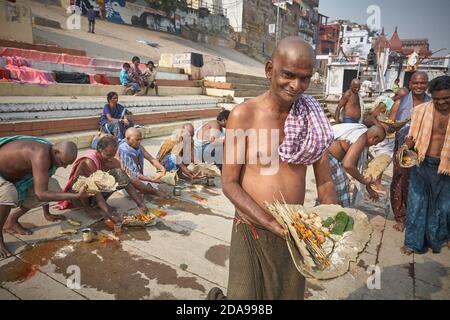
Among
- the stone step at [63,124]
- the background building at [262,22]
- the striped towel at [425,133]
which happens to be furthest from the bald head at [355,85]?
the background building at [262,22]

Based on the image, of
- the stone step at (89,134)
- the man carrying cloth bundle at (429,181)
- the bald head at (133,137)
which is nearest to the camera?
the man carrying cloth bundle at (429,181)

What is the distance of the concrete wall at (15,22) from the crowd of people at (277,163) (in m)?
6.65

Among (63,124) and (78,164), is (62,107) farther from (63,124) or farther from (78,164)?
(78,164)

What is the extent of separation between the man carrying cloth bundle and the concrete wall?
1184 centimetres

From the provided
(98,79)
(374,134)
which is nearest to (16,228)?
(374,134)

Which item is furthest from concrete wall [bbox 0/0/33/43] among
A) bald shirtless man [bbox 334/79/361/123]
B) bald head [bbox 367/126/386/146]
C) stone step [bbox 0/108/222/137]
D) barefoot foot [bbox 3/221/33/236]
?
bald head [bbox 367/126/386/146]

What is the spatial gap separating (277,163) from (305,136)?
221 mm

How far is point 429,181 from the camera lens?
3.57 meters

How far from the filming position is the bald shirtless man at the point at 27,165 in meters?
2.98

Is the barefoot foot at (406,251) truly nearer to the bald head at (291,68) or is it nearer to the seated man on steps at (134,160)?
the bald head at (291,68)

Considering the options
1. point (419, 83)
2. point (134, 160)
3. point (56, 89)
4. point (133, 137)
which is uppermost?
point (419, 83)

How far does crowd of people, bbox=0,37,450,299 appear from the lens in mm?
1652

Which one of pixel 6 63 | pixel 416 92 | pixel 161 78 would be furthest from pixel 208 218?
pixel 161 78

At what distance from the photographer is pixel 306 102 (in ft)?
5.72
